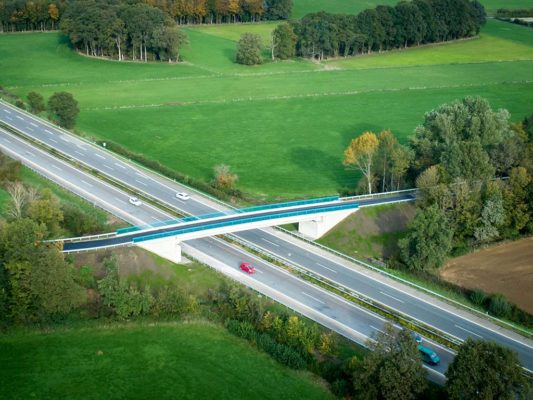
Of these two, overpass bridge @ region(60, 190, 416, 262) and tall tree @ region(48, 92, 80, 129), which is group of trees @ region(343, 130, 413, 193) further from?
tall tree @ region(48, 92, 80, 129)

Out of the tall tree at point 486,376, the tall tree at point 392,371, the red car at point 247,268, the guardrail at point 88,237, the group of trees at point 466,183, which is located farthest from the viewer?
the group of trees at point 466,183

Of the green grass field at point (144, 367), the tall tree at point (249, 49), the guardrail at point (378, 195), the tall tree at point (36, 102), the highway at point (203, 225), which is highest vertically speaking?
the tall tree at point (249, 49)

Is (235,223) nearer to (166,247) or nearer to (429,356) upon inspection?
(166,247)

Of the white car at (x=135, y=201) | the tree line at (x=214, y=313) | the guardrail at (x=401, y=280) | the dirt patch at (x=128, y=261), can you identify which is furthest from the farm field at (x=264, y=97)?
the tree line at (x=214, y=313)

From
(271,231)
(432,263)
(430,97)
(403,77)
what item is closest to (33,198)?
(271,231)

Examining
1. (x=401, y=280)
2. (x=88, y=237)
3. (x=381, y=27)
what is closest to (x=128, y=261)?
(x=88, y=237)

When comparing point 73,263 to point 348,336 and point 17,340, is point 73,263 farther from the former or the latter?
point 348,336

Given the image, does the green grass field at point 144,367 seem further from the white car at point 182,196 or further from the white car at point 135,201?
the white car at point 182,196
